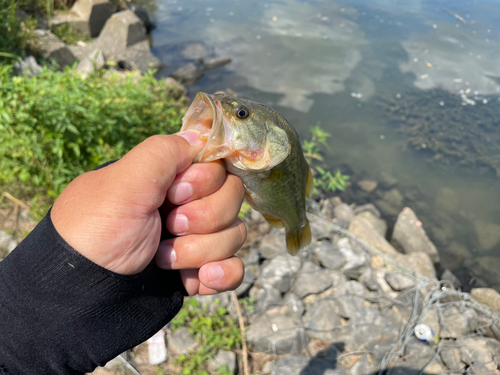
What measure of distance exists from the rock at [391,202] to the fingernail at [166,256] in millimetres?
6267

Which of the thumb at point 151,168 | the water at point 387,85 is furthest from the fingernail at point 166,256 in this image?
the water at point 387,85

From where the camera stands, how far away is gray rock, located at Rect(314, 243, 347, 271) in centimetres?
428

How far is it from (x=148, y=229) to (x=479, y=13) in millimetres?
20621

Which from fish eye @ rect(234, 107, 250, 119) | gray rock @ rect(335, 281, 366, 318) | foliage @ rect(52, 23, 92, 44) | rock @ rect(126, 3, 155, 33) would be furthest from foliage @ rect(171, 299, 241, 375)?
rock @ rect(126, 3, 155, 33)

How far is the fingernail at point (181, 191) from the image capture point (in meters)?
1.54

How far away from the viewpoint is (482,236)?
6723 millimetres

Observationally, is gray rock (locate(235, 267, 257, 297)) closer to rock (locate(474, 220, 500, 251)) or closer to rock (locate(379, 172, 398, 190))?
rock (locate(379, 172, 398, 190))

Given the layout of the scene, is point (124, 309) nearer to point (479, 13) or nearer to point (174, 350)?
point (174, 350)

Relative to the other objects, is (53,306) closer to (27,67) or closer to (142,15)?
(27,67)

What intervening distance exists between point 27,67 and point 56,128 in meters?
3.53

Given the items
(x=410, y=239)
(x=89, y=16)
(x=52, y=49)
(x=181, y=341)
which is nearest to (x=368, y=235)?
(x=410, y=239)

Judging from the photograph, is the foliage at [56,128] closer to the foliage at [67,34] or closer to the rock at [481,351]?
the rock at [481,351]

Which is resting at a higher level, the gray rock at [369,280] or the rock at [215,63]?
the rock at [215,63]

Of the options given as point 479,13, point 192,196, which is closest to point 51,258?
point 192,196
